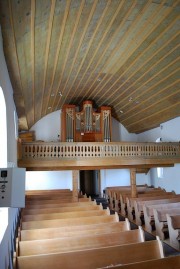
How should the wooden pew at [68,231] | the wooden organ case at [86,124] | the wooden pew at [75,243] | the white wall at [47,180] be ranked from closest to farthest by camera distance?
1. the wooden pew at [75,243]
2. the wooden pew at [68,231]
3. the wooden organ case at [86,124]
4. the white wall at [47,180]

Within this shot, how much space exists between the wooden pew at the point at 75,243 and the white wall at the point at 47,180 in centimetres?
916

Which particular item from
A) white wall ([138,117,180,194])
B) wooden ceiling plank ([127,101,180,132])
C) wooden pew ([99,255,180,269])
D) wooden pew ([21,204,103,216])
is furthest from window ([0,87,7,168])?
white wall ([138,117,180,194])

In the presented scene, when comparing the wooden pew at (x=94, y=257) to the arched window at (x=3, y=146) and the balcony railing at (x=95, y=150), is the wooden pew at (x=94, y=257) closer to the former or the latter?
the arched window at (x=3, y=146)

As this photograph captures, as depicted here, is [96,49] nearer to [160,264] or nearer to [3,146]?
[3,146]

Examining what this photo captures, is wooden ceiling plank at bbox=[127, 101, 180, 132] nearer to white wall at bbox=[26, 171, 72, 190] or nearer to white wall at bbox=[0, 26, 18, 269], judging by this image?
white wall at bbox=[26, 171, 72, 190]

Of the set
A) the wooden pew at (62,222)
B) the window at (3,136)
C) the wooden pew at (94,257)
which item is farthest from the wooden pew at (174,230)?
the window at (3,136)

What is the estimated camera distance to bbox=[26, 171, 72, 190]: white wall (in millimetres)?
→ 12844

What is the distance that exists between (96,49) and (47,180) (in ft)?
29.0

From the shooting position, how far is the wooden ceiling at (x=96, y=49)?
14.0ft

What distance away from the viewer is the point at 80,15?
15.5 ft

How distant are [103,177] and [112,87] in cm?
640

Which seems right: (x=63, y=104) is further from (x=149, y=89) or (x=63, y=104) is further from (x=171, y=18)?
Answer: (x=171, y=18)

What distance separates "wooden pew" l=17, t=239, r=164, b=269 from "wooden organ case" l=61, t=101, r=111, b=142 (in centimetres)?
789

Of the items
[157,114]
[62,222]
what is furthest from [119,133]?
[62,222]
